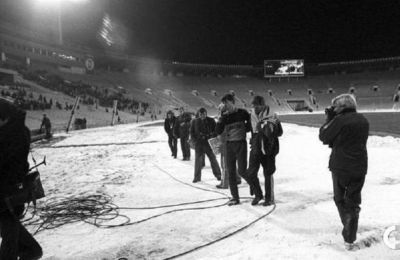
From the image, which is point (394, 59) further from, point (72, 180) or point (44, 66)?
point (72, 180)

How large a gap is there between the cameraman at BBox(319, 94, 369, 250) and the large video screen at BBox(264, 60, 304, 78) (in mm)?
69524

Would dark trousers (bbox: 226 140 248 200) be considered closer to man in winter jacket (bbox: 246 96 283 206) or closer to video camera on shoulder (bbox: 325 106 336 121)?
man in winter jacket (bbox: 246 96 283 206)

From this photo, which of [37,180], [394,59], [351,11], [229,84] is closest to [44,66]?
[229,84]

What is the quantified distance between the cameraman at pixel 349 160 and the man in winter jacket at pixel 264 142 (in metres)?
1.57

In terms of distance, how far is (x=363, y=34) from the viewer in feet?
226

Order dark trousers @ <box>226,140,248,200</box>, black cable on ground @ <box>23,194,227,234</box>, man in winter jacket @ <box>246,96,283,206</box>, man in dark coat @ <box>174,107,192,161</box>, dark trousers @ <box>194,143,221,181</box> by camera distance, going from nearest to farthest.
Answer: black cable on ground @ <box>23,194,227,234</box> < man in winter jacket @ <box>246,96,283,206</box> < dark trousers @ <box>226,140,248,200</box> < dark trousers @ <box>194,143,221,181</box> < man in dark coat @ <box>174,107,192,161</box>

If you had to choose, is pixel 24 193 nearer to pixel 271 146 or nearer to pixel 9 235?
pixel 9 235

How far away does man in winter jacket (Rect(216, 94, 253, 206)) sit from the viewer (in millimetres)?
5750

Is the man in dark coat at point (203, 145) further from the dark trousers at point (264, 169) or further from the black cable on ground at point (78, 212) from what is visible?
the dark trousers at point (264, 169)

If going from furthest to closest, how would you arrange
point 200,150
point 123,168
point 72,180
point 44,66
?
point 44,66 → point 123,168 → point 72,180 → point 200,150

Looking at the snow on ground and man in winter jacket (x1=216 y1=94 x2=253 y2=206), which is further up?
man in winter jacket (x1=216 y1=94 x2=253 y2=206)

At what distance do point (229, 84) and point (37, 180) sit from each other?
2888 inches

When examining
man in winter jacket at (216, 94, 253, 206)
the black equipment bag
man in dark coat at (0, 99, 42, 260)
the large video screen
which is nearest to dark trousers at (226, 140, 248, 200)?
man in winter jacket at (216, 94, 253, 206)

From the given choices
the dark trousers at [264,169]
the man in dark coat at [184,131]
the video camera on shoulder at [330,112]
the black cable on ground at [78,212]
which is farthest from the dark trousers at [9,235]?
the man in dark coat at [184,131]
